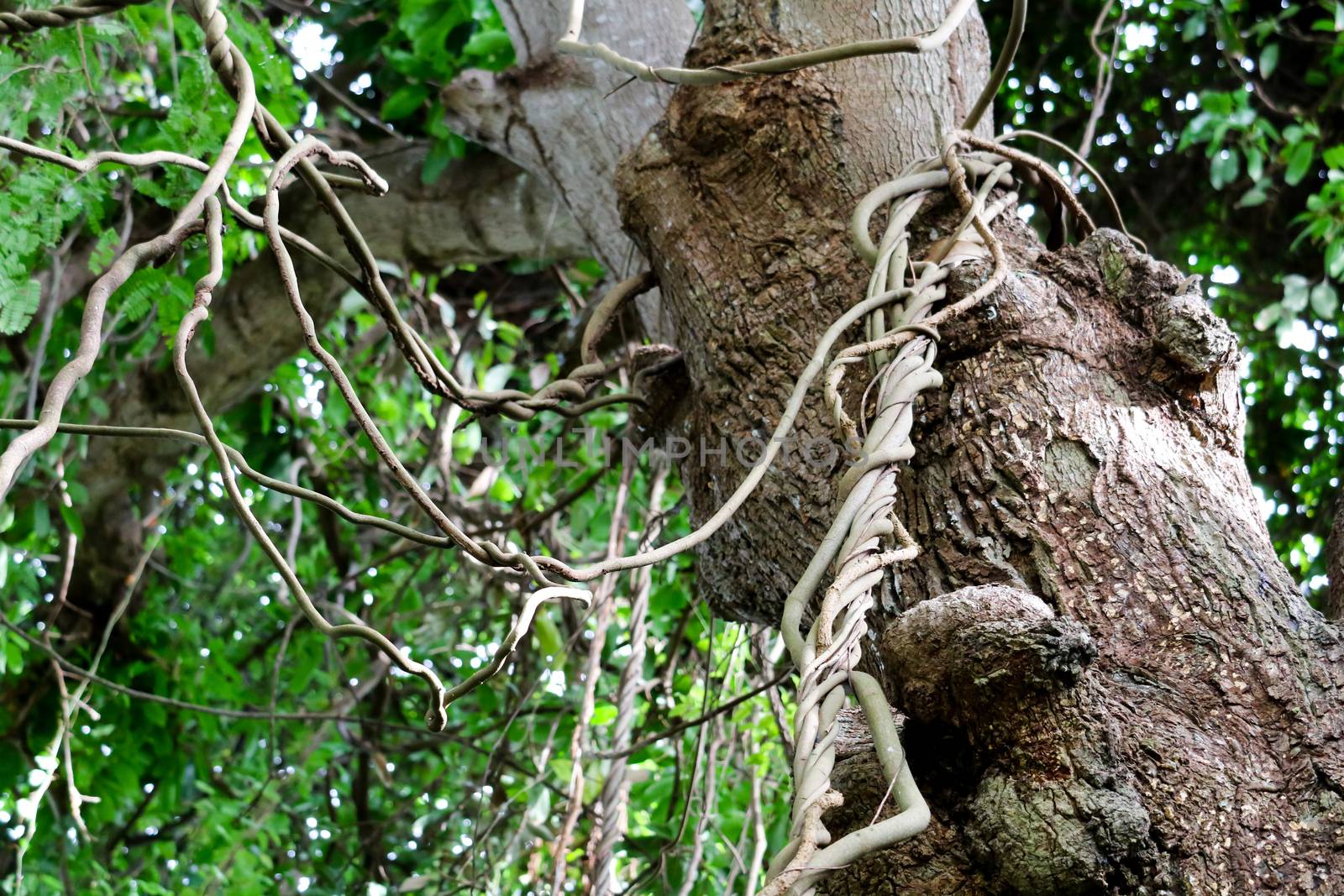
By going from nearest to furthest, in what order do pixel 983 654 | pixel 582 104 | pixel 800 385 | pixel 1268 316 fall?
pixel 983 654, pixel 800 385, pixel 582 104, pixel 1268 316

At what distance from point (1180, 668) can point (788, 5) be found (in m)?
0.66

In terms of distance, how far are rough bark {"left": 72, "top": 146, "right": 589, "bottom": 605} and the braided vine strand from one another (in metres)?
1.12

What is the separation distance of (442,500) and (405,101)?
73cm

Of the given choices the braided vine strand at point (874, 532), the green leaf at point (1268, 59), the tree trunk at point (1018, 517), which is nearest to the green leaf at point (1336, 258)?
the green leaf at point (1268, 59)

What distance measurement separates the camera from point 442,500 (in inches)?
88.0

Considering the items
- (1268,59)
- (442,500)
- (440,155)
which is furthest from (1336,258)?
(442,500)

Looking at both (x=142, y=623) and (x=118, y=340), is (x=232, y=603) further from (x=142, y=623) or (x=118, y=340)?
(x=118, y=340)

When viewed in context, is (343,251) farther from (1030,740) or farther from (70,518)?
(1030,740)

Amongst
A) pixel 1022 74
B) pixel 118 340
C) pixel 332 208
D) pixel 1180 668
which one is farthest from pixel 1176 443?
pixel 1022 74

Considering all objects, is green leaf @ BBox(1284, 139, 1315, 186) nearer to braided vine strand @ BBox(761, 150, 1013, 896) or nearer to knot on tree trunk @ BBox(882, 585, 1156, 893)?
braided vine strand @ BBox(761, 150, 1013, 896)

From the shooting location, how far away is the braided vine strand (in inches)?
20.0

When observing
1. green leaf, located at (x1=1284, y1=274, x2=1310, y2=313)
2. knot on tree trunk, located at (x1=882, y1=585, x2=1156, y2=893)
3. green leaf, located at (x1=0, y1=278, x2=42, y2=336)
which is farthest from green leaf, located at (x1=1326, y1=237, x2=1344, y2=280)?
green leaf, located at (x1=0, y1=278, x2=42, y2=336)

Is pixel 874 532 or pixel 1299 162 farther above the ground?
pixel 1299 162

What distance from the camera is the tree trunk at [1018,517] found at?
59 cm
